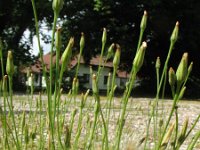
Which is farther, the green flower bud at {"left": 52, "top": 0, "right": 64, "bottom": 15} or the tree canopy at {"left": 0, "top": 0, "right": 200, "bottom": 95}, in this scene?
the tree canopy at {"left": 0, "top": 0, "right": 200, "bottom": 95}

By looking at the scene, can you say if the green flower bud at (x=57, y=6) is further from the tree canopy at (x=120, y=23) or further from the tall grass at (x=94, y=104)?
the tree canopy at (x=120, y=23)

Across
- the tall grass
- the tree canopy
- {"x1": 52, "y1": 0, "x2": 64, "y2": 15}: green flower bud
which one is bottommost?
the tall grass

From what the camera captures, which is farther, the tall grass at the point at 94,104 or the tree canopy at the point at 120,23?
the tree canopy at the point at 120,23

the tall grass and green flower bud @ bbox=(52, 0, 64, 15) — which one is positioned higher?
green flower bud @ bbox=(52, 0, 64, 15)

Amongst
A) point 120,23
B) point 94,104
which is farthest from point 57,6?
point 120,23

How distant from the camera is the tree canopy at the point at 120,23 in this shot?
64.6ft

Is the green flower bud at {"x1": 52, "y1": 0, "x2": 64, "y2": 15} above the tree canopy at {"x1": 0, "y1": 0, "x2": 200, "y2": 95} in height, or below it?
below

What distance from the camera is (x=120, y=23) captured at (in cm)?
2119

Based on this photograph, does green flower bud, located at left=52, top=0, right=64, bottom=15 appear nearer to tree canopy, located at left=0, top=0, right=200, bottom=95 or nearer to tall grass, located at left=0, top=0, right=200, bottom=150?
tall grass, located at left=0, top=0, right=200, bottom=150

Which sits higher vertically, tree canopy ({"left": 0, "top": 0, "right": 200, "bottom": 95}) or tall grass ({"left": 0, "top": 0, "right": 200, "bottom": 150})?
tree canopy ({"left": 0, "top": 0, "right": 200, "bottom": 95})

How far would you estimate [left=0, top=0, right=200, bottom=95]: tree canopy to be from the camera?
64.6 feet

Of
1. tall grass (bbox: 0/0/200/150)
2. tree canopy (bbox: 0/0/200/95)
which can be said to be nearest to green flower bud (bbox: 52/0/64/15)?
tall grass (bbox: 0/0/200/150)

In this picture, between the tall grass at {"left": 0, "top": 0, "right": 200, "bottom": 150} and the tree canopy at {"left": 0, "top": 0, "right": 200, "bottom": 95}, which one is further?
the tree canopy at {"left": 0, "top": 0, "right": 200, "bottom": 95}

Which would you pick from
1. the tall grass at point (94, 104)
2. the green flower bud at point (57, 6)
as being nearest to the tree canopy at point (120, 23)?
the tall grass at point (94, 104)
